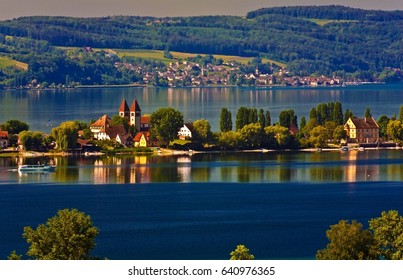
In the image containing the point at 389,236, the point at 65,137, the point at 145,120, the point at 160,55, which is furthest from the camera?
the point at 160,55

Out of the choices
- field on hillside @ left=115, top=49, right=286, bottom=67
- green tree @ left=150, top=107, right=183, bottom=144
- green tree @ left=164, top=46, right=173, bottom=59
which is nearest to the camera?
green tree @ left=150, top=107, right=183, bottom=144

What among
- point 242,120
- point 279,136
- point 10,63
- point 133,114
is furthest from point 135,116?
point 10,63

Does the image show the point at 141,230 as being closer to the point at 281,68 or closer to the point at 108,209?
the point at 108,209

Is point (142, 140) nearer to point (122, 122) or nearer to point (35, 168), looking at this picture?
point (122, 122)

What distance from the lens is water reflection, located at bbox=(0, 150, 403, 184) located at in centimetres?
1503

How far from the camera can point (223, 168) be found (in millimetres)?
16500

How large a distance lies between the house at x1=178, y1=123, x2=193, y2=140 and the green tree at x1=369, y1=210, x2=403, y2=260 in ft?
48.2

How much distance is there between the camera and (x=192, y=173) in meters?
15.8

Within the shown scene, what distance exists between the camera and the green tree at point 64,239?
492 centimetres

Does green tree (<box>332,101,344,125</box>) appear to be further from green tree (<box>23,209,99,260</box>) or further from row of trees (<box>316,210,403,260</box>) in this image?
green tree (<box>23,209,99,260</box>)

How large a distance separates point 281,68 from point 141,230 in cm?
5433

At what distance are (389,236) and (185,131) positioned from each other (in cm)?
1512

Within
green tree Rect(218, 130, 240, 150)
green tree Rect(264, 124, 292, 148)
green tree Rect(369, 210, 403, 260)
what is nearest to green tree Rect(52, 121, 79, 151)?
green tree Rect(218, 130, 240, 150)
